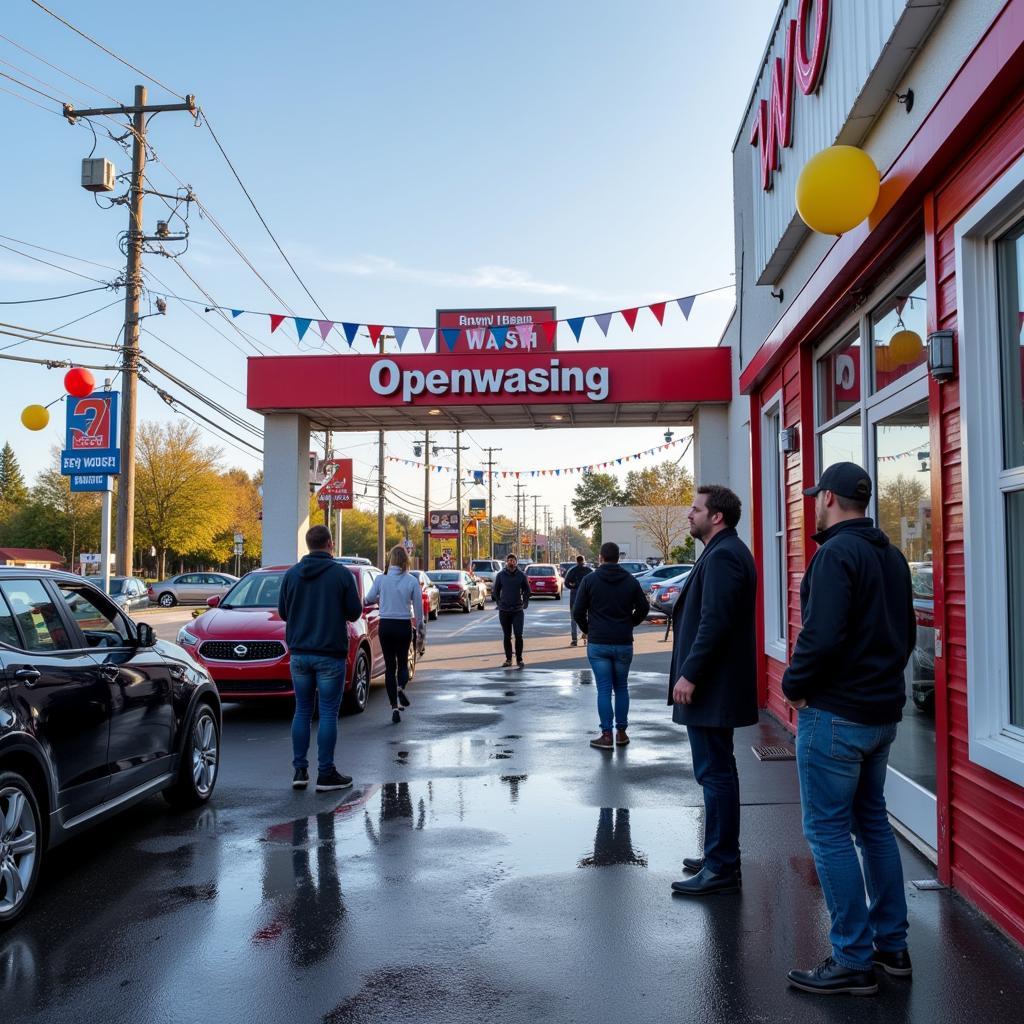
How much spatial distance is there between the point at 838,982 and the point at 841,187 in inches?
157

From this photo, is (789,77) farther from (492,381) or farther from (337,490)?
(337,490)

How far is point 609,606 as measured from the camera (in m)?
8.17

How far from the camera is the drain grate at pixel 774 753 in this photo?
7.91 meters

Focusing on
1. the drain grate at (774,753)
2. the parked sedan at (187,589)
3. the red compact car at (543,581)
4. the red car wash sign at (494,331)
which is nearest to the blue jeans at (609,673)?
the drain grate at (774,753)

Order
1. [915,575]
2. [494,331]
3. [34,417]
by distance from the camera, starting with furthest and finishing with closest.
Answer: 1. [494,331]
2. [34,417]
3. [915,575]

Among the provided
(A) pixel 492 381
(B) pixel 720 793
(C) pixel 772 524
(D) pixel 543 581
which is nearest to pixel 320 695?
(B) pixel 720 793

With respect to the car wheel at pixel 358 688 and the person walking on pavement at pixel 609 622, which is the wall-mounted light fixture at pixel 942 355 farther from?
the car wheel at pixel 358 688

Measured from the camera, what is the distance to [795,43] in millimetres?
7109

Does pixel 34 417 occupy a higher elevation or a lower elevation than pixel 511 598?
higher

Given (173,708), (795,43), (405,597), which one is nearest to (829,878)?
(173,708)

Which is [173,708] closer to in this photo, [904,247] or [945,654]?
[945,654]

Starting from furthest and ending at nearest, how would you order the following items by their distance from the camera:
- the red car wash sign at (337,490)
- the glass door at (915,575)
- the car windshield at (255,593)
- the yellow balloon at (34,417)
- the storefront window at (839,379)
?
1. the red car wash sign at (337,490)
2. the yellow balloon at (34,417)
3. the car windshield at (255,593)
4. the storefront window at (839,379)
5. the glass door at (915,575)

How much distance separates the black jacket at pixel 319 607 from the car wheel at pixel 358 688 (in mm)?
3659

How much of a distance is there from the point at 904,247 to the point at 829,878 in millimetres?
3786
